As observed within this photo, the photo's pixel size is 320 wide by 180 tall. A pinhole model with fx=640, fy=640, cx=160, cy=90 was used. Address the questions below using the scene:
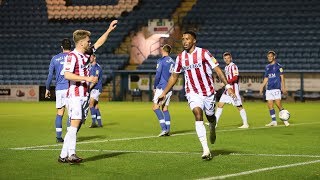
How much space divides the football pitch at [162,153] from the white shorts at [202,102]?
823mm

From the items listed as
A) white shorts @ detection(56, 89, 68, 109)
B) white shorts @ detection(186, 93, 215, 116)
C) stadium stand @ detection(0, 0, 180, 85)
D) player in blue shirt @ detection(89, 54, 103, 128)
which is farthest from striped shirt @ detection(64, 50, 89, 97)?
stadium stand @ detection(0, 0, 180, 85)

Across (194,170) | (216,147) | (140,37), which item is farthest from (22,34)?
(194,170)

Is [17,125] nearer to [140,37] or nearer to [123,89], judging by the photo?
[123,89]

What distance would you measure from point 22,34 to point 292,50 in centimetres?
1842

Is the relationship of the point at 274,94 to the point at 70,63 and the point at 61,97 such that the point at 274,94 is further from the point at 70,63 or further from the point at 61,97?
the point at 70,63

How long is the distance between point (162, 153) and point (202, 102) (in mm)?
1265

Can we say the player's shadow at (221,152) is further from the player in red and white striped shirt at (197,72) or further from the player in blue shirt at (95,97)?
the player in blue shirt at (95,97)

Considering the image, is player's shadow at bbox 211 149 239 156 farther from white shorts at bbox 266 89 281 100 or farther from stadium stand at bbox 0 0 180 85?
stadium stand at bbox 0 0 180 85

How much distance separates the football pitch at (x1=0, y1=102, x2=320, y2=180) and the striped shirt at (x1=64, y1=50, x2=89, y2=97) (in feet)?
3.65

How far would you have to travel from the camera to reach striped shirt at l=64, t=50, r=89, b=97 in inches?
396

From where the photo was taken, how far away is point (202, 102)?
1085 cm

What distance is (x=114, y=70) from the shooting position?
38.8 m

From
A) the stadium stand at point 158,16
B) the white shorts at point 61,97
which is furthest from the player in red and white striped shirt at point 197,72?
the stadium stand at point 158,16

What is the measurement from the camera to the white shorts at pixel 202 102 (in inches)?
424
